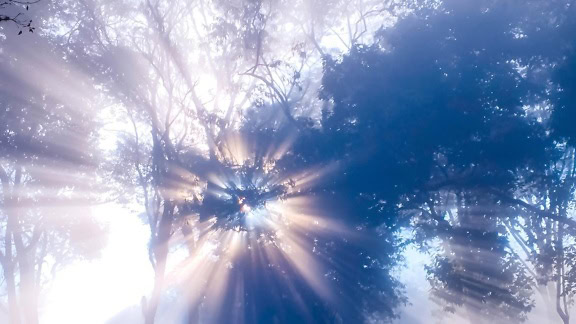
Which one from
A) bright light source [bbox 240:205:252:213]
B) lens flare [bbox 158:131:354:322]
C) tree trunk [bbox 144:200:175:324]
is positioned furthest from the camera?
tree trunk [bbox 144:200:175:324]

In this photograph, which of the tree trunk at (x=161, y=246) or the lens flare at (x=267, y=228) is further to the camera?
the tree trunk at (x=161, y=246)

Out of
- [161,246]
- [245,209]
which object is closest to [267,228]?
[245,209]

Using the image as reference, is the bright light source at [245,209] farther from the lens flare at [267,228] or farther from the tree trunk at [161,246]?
the tree trunk at [161,246]

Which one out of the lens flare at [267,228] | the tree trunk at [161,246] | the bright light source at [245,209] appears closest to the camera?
the lens flare at [267,228]

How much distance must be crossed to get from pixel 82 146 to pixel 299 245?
38.3ft

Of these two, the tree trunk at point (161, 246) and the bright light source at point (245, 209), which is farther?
the tree trunk at point (161, 246)

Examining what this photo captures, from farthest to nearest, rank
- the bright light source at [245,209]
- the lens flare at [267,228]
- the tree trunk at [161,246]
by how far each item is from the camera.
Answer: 1. the tree trunk at [161,246]
2. the bright light source at [245,209]
3. the lens flare at [267,228]

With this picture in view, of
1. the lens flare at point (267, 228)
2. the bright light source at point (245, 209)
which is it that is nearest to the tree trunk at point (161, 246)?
the lens flare at point (267, 228)

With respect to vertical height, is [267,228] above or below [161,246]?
below

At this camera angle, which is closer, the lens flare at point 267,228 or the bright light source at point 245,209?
the lens flare at point 267,228

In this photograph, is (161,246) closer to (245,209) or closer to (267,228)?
(245,209)

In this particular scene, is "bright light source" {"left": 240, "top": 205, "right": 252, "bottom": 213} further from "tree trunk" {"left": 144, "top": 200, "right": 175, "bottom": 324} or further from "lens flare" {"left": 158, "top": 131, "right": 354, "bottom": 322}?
"tree trunk" {"left": 144, "top": 200, "right": 175, "bottom": 324}

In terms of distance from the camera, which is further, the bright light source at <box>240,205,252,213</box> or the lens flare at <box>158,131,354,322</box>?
the bright light source at <box>240,205,252,213</box>

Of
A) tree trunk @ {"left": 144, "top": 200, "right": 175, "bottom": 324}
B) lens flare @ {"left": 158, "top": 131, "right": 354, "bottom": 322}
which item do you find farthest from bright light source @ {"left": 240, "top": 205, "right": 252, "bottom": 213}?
tree trunk @ {"left": 144, "top": 200, "right": 175, "bottom": 324}
